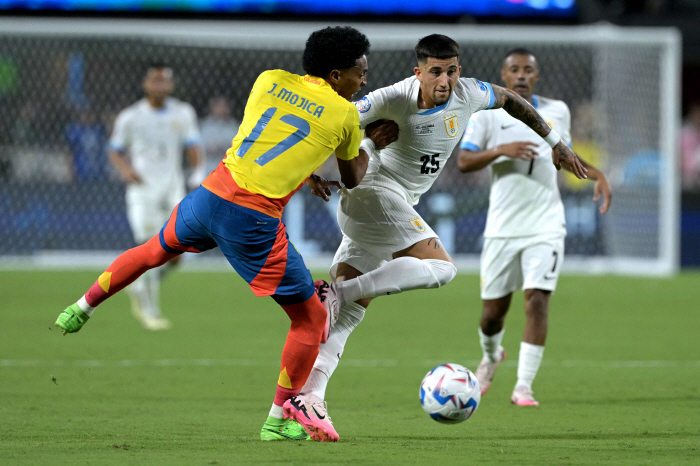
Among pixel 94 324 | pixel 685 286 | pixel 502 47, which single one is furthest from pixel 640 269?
pixel 94 324

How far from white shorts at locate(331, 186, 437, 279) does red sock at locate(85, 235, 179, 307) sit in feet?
3.40

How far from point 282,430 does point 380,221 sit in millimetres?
1181

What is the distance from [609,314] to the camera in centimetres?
1081

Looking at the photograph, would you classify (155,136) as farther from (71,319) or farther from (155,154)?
(71,319)

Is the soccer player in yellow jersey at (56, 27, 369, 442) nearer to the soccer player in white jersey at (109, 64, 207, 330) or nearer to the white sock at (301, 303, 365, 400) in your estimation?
the white sock at (301, 303, 365, 400)

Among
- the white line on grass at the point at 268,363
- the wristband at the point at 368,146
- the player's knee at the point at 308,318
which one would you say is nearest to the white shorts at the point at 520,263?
the white line on grass at the point at 268,363

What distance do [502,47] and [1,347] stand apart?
9582 mm

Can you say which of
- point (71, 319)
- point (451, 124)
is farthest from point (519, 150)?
point (71, 319)

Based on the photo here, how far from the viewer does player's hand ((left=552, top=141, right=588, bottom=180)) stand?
525 cm

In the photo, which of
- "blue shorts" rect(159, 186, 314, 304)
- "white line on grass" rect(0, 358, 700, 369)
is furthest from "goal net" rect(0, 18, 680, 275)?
Result: "blue shorts" rect(159, 186, 314, 304)

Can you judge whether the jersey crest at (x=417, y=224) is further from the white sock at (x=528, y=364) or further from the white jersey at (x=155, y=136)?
the white jersey at (x=155, y=136)

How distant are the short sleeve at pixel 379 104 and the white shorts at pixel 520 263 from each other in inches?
67.4

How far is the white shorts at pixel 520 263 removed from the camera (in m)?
6.21

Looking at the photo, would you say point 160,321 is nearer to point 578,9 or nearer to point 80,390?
point 80,390
